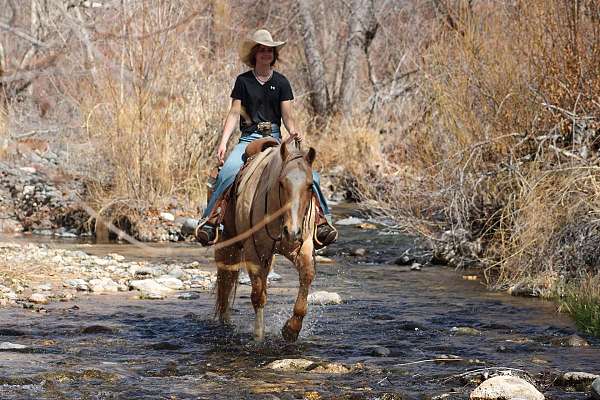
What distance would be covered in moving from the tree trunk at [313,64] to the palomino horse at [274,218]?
622 inches

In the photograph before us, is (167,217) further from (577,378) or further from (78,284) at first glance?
(577,378)

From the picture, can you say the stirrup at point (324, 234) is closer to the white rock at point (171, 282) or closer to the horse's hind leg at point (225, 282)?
the horse's hind leg at point (225, 282)

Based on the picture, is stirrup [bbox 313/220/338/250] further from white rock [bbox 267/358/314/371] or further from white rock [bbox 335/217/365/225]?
white rock [bbox 335/217/365/225]

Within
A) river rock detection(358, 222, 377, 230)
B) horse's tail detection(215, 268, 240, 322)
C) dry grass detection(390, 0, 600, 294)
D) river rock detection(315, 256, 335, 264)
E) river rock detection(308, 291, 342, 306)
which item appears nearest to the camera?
horse's tail detection(215, 268, 240, 322)

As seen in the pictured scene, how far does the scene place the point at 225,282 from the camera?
32.3 ft

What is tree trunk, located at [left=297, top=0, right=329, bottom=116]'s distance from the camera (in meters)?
25.0

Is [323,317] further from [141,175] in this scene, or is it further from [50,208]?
[50,208]

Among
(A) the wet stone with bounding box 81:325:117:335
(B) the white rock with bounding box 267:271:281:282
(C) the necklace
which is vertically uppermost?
(C) the necklace

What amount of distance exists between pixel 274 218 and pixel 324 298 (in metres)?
3.09

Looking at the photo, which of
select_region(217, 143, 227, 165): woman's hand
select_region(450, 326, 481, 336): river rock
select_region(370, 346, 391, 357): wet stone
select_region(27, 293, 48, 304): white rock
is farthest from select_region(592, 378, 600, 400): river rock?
select_region(27, 293, 48, 304): white rock

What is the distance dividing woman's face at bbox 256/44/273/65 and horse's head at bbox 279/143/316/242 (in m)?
1.72

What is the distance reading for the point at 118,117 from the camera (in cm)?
1595

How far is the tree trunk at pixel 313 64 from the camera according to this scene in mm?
24969

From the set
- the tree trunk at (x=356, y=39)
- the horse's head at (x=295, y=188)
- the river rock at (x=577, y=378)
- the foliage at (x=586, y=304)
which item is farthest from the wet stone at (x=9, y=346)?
the tree trunk at (x=356, y=39)
